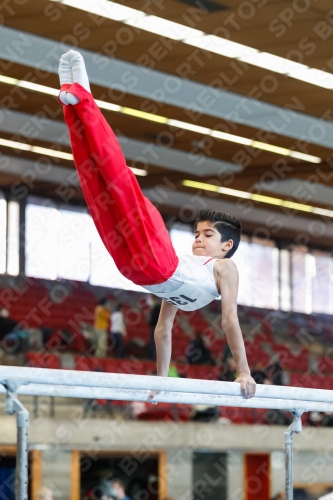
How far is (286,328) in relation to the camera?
19375mm

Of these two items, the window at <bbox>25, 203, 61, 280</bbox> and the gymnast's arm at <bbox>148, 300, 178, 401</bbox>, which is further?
the window at <bbox>25, 203, 61, 280</bbox>

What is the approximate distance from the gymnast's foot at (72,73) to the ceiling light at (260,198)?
11.5m

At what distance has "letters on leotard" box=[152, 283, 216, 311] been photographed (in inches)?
151

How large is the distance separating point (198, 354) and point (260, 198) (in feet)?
13.1

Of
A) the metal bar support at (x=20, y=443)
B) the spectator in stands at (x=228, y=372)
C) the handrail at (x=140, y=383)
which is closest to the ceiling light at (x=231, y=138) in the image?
the spectator in stands at (x=228, y=372)

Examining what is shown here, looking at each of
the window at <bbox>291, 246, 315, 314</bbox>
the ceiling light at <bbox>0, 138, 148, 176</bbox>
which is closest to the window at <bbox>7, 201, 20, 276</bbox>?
the ceiling light at <bbox>0, 138, 148, 176</bbox>

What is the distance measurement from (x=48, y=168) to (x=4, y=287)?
2.11m

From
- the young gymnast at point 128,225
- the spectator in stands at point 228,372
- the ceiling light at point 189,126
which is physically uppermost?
the ceiling light at point 189,126

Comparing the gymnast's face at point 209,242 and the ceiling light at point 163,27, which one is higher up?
the ceiling light at point 163,27

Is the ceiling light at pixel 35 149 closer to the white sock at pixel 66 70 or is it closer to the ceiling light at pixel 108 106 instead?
the ceiling light at pixel 108 106

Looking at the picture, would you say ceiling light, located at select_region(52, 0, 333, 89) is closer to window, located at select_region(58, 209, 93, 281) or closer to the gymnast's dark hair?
the gymnast's dark hair

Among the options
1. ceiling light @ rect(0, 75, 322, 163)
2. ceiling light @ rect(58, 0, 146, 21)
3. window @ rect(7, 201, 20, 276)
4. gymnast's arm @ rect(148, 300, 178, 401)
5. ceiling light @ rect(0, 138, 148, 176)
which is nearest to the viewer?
gymnast's arm @ rect(148, 300, 178, 401)

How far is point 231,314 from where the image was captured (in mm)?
3699

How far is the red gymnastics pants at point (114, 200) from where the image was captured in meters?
3.64
